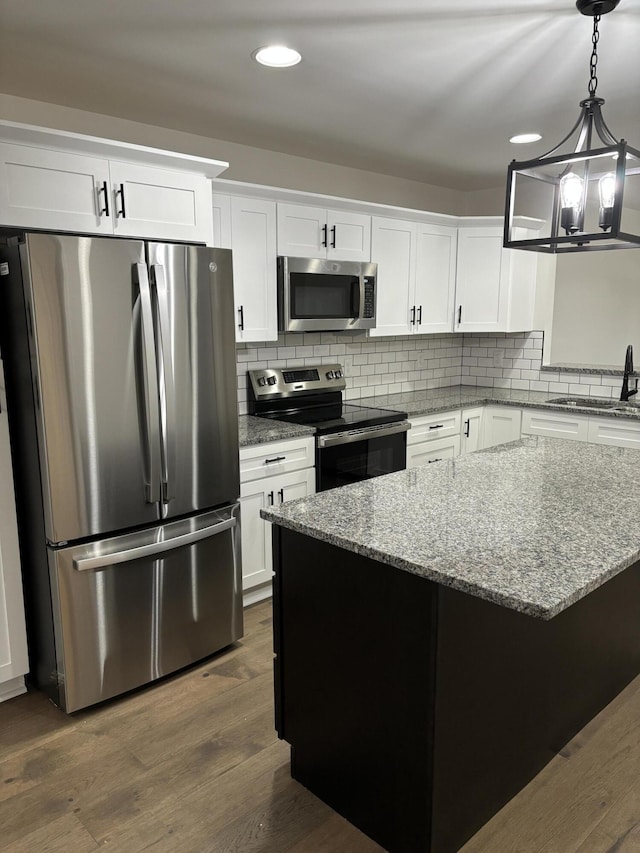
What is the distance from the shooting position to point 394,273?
4.26m

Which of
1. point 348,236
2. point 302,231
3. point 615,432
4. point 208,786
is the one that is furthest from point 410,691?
point 615,432

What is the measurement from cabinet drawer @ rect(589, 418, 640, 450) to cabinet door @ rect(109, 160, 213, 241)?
9.23ft

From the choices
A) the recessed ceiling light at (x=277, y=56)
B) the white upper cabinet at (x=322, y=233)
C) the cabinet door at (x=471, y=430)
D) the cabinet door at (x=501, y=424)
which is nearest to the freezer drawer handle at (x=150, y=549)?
the white upper cabinet at (x=322, y=233)

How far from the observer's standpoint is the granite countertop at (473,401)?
13.7 feet

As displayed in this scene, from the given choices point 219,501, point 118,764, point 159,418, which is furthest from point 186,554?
point 118,764

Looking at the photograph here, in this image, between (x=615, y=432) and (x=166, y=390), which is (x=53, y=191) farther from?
(x=615, y=432)

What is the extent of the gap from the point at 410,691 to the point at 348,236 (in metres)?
2.92

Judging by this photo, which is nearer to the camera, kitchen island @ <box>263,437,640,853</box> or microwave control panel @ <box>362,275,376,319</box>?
kitchen island @ <box>263,437,640,853</box>

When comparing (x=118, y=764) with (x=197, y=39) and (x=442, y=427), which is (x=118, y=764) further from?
(x=442, y=427)

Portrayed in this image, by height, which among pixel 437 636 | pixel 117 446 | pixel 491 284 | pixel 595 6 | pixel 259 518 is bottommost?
pixel 259 518

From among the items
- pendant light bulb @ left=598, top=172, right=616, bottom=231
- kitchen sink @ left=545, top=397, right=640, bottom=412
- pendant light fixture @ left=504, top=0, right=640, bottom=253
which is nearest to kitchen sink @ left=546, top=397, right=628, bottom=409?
kitchen sink @ left=545, top=397, right=640, bottom=412

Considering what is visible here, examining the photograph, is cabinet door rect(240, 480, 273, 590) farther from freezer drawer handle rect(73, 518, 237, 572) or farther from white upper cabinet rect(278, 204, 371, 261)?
white upper cabinet rect(278, 204, 371, 261)

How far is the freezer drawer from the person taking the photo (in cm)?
241

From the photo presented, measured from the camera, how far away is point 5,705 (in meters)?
2.58
